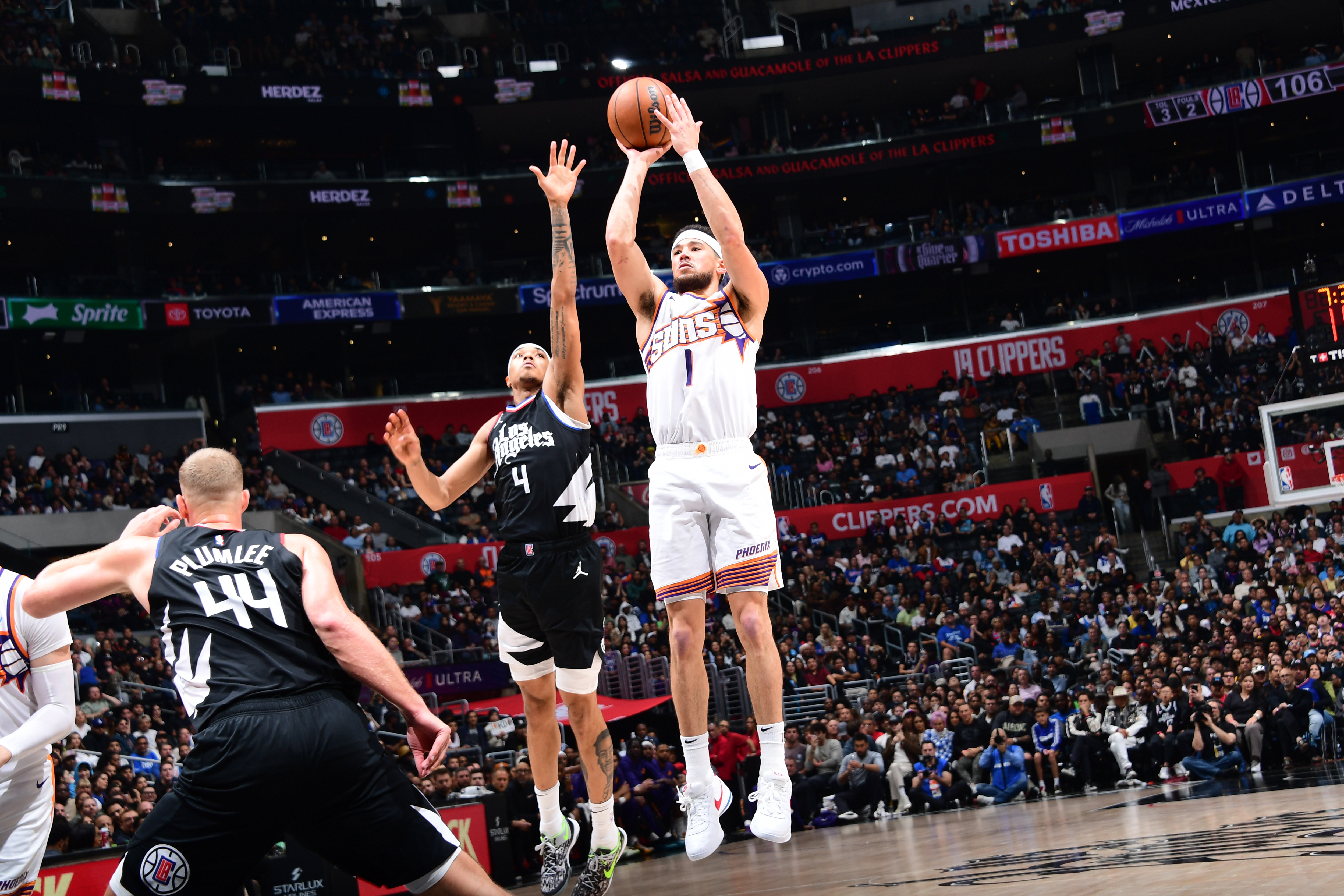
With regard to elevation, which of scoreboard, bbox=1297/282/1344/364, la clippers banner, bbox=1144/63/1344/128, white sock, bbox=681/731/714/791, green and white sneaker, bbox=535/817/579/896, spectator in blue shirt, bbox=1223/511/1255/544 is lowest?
green and white sneaker, bbox=535/817/579/896

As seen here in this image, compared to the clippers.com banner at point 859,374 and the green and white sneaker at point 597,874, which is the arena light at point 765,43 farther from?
the green and white sneaker at point 597,874

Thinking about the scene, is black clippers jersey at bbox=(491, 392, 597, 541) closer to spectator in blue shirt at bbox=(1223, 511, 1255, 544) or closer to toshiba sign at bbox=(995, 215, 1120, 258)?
spectator in blue shirt at bbox=(1223, 511, 1255, 544)

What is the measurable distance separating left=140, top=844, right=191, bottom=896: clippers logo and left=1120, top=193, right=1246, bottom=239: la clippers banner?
35.7 m

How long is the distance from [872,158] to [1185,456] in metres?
13.3

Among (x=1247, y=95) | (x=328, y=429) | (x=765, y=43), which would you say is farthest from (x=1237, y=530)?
(x=765, y=43)

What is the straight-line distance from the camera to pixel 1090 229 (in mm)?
36031

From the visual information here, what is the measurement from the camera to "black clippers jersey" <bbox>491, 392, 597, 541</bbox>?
7.45 meters

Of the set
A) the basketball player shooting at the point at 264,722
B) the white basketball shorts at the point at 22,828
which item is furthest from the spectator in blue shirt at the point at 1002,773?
the basketball player shooting at the point at 264,722

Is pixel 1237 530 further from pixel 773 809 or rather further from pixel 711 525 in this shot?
pixel 773 809

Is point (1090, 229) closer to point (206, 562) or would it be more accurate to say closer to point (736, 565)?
point (736, 565)

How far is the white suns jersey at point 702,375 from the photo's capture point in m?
6.67

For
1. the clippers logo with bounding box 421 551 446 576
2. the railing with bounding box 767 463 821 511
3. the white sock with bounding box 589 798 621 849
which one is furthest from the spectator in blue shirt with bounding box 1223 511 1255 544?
the white sock with bounding box 589 798 621 849

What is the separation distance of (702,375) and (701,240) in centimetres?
94

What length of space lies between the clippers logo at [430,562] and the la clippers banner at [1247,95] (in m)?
24.2
